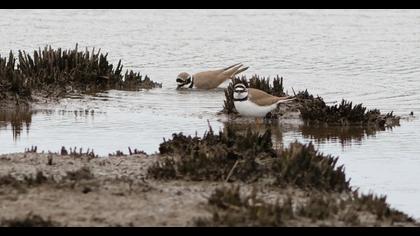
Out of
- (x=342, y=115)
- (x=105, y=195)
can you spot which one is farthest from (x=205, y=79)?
(x=105, y=195)

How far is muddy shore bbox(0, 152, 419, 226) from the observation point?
297 inches

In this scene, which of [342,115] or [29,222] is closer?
[29,222]

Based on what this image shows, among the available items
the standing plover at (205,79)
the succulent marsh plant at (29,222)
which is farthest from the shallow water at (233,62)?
the succulent marsh plant at (29,222)

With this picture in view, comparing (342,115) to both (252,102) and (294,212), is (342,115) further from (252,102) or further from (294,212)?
(294,212)

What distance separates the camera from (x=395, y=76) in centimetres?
2034

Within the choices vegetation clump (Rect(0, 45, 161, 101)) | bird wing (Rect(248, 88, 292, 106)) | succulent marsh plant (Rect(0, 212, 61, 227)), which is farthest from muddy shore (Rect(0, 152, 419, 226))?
vegetation clump (Rect(0, 45, 161, 101))

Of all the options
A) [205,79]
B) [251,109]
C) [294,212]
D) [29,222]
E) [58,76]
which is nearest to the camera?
A: [29,222]

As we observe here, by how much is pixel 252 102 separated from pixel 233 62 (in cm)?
828

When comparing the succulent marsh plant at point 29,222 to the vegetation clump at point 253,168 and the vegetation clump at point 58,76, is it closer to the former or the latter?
the vegetation clump at point 253,168

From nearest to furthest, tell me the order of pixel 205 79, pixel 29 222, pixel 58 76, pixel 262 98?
pixel 29 222
pixel 262 98
pixel 58 76
pixel 205 79

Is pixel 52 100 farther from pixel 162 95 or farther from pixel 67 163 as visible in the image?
pixel 67 163

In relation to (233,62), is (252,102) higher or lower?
lower

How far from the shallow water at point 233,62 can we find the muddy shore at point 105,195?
1.84 meters

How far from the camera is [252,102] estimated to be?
14.2m
